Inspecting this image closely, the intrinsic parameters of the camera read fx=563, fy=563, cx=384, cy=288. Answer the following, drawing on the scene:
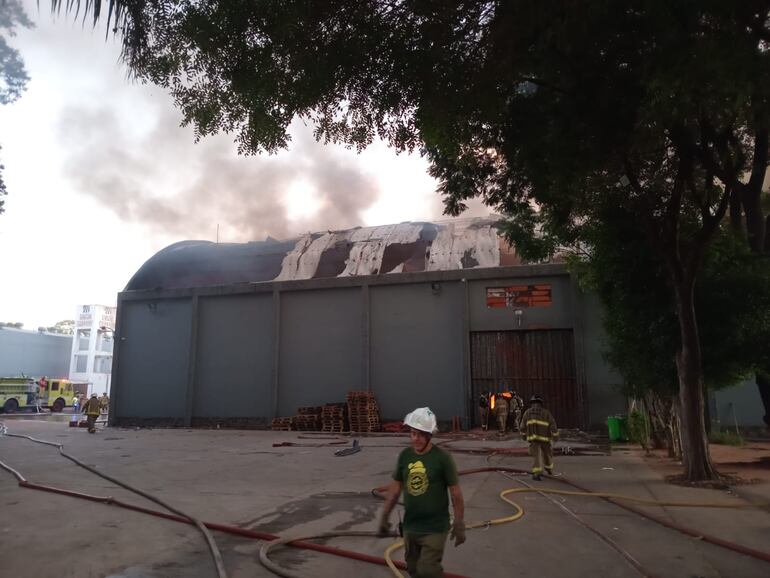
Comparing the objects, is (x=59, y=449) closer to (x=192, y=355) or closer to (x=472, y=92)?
(x=192, y=355)

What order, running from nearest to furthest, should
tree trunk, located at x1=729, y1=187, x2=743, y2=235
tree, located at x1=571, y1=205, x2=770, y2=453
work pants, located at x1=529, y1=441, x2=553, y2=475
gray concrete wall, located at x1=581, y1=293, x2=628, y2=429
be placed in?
work pants, located at x1=529, y1=441, x2=553, y2=475, tree, located at x1=571, y1=205, x2=770, y2=453, tree trunk, located at x1=729, y1=187, x2=743, y2=235, gray concrete wall, located at x1=581, y1=293, x2=628, y2=429

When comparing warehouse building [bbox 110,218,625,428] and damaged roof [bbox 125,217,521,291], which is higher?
damaged roof [bbox 125,217,521,291]

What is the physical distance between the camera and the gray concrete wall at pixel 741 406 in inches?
740

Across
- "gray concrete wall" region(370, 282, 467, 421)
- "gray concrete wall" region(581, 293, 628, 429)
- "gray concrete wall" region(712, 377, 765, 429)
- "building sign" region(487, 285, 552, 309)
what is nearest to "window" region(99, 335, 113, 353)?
"gray concrete wall" region(370, 282, 467, 421)

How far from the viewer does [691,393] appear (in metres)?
9.52

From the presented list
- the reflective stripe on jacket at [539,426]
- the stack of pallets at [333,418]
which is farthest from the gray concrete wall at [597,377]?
the reflective stripe on jacket at [539,426]

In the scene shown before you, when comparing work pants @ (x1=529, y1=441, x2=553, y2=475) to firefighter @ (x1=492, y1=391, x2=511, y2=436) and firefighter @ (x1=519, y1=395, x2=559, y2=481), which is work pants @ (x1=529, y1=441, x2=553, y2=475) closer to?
firefighter @ (x1=519, y1=395, x2=559, y2=481)

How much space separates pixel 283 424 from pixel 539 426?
15.0 meters

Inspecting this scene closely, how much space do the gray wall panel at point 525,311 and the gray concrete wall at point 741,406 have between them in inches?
221

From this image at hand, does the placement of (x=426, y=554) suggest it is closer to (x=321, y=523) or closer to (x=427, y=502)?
(x=427, y=502)

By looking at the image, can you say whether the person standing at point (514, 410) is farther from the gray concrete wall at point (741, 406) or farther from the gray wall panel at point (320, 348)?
the gray concrete wall at point (741, 406)

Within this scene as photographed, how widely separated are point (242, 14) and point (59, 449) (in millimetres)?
13341

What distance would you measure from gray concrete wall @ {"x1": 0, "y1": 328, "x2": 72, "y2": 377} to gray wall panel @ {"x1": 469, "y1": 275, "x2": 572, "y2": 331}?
153 feet

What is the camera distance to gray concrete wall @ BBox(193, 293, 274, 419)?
79.4 ft
